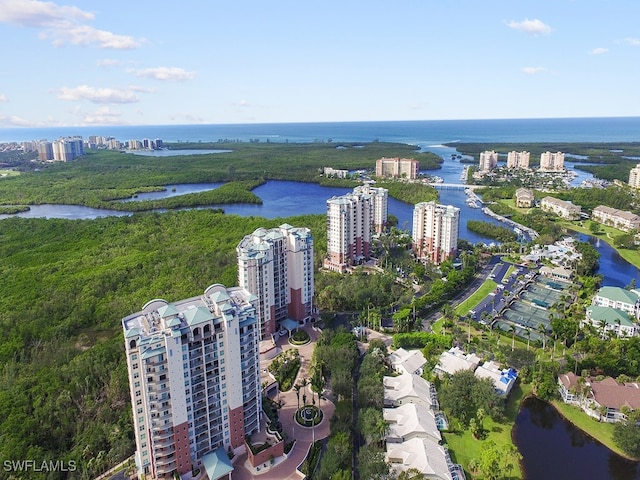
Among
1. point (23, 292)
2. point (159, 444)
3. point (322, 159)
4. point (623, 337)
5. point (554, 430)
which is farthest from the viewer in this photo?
point (322, 159)

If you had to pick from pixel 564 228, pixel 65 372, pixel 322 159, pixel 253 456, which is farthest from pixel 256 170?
pixel 253 456

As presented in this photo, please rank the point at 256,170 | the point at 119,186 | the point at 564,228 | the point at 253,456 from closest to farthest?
the point at 253,456
the point at 564,228
the point at 119,186
the point at 256,170

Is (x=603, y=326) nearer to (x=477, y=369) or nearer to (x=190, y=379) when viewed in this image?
(x=477, y=369)

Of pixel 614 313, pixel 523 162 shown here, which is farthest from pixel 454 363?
pixel 523 162

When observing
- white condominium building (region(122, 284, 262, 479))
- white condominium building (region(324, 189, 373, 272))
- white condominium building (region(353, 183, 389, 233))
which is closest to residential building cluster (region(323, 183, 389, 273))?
white condominium building (region(324, 189, 373, 272))

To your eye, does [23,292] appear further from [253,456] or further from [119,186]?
[119,186]

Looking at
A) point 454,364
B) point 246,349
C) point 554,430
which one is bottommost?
point 554,430
